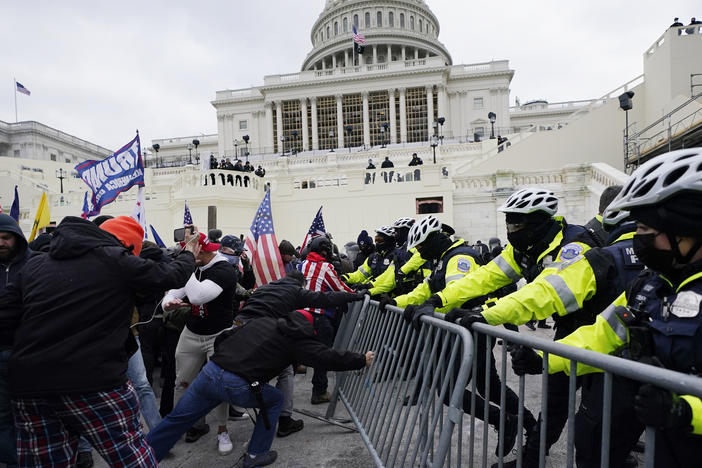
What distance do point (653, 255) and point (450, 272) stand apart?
212 cm

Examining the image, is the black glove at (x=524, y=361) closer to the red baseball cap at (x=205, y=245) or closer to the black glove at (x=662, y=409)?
the black glove at (x=662, y=409)

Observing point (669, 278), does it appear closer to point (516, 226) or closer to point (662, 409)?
point (662, 409)

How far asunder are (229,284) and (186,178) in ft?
54.5

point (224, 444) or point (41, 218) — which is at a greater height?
point (41, 218)

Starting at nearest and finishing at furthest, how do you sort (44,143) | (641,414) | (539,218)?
(641,414), (539,218), (44,143)

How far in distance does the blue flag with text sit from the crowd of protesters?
367cm

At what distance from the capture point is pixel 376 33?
7150 cm

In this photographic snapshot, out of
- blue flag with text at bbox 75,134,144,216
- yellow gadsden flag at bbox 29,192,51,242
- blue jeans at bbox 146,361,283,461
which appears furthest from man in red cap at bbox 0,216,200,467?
blue flag with text at bbox 75,134,144,216

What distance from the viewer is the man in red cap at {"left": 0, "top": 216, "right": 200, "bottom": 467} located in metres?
2.30

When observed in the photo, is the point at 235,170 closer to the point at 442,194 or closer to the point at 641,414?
the point at 442,194

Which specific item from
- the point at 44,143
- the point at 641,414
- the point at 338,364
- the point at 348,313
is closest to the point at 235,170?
the point at 348,313

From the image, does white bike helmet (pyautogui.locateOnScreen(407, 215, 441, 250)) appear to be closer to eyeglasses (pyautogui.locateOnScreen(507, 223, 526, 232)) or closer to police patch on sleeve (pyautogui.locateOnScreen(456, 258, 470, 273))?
police patch on sleeve (pyautogui.locateOnScreen(456, 258, 470, 273))

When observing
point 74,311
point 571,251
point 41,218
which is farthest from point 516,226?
point 41,218

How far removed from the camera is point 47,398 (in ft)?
7.61
